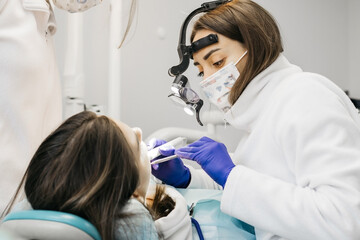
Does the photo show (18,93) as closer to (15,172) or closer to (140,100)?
(15,172)

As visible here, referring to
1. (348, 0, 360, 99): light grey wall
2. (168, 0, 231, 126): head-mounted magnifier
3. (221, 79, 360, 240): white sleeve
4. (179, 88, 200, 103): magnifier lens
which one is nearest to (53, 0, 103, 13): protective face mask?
(168, 0, 231, 126): head-mounted magnifier

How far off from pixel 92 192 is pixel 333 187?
2.11 ft

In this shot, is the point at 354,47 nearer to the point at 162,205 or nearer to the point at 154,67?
the point at 154,67

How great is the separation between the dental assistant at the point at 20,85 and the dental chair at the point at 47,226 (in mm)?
436

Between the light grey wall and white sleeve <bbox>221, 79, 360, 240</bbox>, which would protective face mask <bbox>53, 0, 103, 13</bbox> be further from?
the light grey wall

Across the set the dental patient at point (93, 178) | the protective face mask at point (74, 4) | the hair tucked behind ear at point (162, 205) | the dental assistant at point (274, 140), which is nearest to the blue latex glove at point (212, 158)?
the dental assistant at point (274, 140)

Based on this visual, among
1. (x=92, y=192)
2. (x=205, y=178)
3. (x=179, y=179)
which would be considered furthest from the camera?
(x=205, y=178)

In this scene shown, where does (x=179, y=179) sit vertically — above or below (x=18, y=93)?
below

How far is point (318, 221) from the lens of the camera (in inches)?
39.9

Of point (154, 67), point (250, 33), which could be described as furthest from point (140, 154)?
point (154, 67)

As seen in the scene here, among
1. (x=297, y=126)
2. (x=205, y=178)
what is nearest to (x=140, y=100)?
(x=205, y=178)

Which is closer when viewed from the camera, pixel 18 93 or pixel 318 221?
pixel 318 221

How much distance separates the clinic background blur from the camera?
2.19 m

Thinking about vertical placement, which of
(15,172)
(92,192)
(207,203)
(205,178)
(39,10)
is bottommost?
(205,178)
